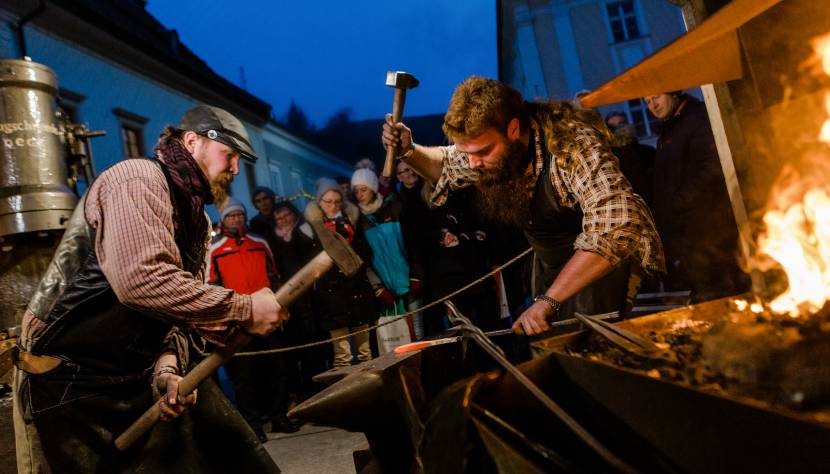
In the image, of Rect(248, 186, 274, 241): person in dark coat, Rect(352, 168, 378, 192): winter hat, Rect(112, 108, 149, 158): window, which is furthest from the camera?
Rect(112, 108, 149, 158): window

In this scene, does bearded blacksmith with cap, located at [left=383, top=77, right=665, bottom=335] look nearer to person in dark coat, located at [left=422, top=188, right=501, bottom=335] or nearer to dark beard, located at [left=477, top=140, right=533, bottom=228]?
dark beard, located at [left=477, top=140, right=533, bottom=228]

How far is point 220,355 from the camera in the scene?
2154mm

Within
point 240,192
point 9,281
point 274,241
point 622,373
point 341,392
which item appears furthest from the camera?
point 240,192

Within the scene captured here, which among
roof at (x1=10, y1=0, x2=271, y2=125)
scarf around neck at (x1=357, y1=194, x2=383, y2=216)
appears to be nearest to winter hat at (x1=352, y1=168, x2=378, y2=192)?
scarf around neck at (x1=357, y1=194, x2=383, y2=216)

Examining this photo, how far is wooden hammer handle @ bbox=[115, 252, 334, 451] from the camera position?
2.08m

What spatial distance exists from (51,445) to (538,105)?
10.4 feet

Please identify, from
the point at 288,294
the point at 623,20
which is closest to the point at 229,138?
the point at 288,294

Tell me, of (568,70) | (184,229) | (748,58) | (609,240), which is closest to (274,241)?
(184,229)

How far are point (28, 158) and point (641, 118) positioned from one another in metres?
21.5

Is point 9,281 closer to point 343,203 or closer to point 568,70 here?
point 343,203

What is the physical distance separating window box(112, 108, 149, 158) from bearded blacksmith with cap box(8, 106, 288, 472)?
14.1 meters

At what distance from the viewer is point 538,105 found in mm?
3059

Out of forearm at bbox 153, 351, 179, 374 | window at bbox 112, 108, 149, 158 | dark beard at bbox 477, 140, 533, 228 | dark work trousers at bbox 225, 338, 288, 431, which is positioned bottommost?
dark work trousers at bbox 225, 338, 288, 431

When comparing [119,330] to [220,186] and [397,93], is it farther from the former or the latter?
[397,93]
